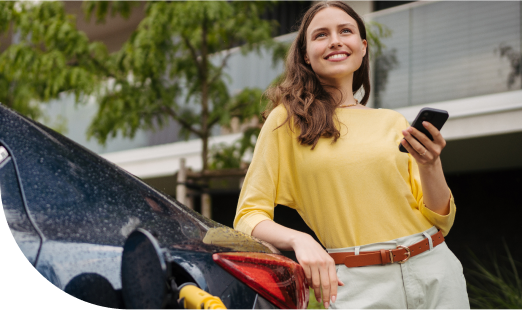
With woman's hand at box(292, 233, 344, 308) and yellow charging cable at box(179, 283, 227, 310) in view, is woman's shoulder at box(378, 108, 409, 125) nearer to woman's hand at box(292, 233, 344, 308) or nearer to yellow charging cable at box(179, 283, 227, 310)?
woman's hand at box(292, 233, 344, 308)

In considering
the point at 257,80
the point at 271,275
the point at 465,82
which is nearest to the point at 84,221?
the point at 271,275

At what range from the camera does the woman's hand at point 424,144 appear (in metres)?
1.27

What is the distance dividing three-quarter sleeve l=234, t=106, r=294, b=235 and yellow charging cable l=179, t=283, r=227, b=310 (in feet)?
1.53

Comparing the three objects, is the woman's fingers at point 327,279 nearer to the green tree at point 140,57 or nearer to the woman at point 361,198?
the woman at point 361,198

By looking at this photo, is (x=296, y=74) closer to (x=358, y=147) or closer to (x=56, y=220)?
(x=358, y=147)

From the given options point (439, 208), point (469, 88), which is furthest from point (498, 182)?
point (439, 208)

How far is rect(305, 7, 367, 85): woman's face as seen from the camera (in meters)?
1.63

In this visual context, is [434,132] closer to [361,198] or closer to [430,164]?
[430,164]

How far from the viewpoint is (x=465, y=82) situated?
599 centimetres

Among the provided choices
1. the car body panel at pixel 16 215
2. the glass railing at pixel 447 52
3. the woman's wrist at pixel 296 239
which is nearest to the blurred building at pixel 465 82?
the glass railing at pixel 447 52

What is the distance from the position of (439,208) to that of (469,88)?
494 cm

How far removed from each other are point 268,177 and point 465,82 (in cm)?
522

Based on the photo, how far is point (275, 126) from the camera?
150 cm

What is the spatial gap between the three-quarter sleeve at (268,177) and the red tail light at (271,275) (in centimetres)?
25
